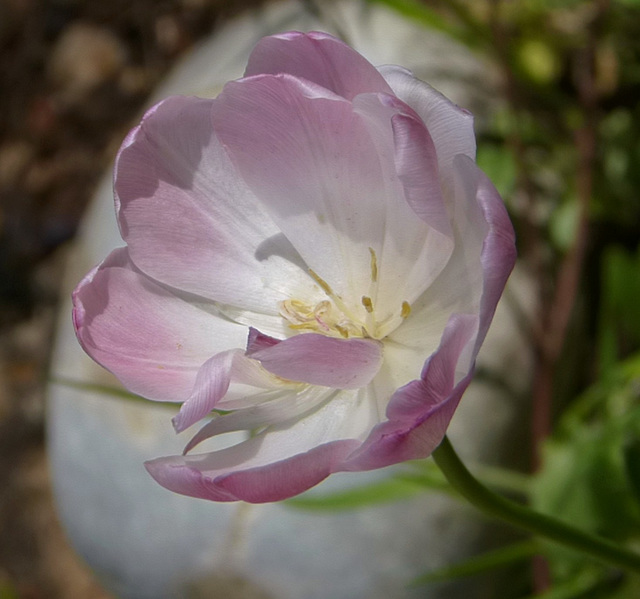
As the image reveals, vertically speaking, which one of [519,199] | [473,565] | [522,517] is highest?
[522,517]

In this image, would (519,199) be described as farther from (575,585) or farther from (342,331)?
(342,331)

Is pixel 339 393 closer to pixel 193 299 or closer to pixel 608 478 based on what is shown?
pixel 193 299

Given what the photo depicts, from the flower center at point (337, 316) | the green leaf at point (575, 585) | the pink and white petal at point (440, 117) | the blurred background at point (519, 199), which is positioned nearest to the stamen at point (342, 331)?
the flower center at point (337, 316)

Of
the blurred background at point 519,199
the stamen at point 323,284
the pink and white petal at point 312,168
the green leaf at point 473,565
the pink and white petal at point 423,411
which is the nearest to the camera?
the pink and white petal at point 423,411

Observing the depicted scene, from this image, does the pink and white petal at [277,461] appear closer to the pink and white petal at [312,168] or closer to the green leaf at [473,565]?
the pink and white petal at [312,168]

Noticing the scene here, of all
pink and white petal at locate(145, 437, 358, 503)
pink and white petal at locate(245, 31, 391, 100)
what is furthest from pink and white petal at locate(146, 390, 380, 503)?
pink and white petal at locate(245, 31, 391, 100)

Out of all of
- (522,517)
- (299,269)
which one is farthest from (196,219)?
(522,517)
